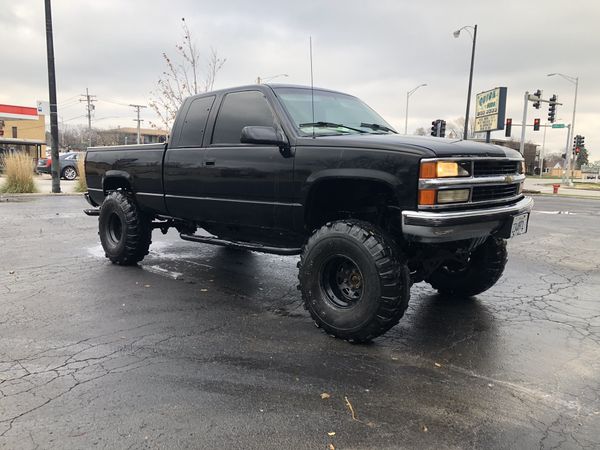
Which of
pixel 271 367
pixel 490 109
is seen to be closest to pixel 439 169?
pixel 271 367

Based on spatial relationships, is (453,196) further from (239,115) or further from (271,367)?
(239,115)

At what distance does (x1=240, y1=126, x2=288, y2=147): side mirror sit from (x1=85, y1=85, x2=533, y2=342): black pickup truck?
11 mm

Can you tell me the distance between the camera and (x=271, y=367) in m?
3.45

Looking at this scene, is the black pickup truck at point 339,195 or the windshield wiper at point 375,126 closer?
the black pickup truck at point 339,195

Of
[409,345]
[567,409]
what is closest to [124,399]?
[409,345]

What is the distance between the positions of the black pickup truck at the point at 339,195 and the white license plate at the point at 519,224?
18 mm

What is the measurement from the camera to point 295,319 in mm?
4496

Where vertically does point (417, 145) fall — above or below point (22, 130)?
below

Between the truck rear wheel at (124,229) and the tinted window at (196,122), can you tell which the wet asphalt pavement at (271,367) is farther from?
the tinted window at (196,122)

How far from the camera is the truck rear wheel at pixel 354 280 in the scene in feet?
11.9

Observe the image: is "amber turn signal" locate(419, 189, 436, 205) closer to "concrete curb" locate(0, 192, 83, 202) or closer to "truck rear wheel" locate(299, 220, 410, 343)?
"truck rear wheel" locate(299, 220, 410, 343)

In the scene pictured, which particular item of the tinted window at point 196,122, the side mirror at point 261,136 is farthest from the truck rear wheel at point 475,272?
the tinted window at point 196,122

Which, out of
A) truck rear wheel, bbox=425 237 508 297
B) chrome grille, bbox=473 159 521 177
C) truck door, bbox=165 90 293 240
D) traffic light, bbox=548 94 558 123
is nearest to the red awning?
traffic light, bbox=548 94 558 123

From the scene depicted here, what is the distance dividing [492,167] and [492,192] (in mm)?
206
